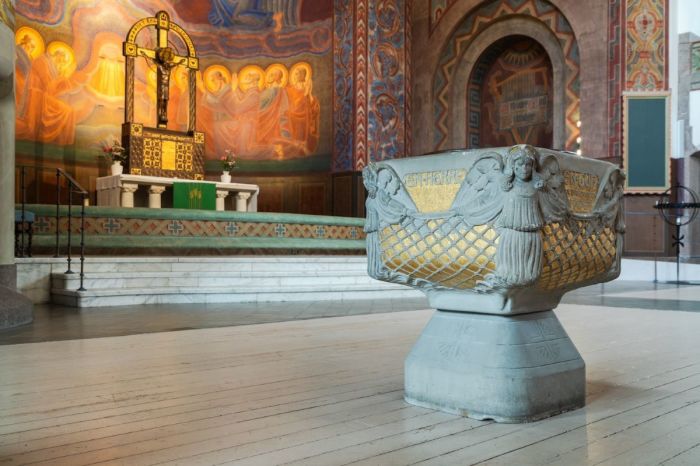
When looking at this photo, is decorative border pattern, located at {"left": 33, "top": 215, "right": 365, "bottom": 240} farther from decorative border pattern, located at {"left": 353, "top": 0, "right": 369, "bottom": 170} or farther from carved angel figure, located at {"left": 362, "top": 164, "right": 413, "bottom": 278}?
carved angel figure, located at {"left": 362, "top": 164, "right": 413, "bottom": 278}

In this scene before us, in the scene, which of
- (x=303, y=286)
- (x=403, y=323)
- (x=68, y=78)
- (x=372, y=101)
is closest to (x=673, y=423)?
(x=403, y=323)

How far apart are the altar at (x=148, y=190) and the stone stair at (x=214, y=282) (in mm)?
3802

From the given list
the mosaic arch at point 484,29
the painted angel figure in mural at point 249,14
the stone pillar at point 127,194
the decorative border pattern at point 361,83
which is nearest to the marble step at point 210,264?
the stone pillar at point 127,194

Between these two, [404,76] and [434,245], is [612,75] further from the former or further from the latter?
[434,245]

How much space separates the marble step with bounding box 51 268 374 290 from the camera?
6387mm

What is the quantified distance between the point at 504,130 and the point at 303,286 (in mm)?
8596

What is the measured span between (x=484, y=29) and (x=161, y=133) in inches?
274

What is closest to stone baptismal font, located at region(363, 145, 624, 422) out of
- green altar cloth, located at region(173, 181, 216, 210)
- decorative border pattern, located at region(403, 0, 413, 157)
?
green altar cloth, located at region(173, 181, 216, 210)

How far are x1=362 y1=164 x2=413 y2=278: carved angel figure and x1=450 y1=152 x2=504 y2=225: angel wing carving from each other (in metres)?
0.22

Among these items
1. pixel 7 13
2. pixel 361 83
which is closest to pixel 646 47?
pixel 361 83

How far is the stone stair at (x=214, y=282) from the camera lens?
20.3 ft

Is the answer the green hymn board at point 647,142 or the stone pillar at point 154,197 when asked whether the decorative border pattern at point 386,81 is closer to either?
the stone pillar at point 154,197

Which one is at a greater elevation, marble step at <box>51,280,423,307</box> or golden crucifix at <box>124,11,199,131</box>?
golden crucifix at <box>124,11,199,131</box>

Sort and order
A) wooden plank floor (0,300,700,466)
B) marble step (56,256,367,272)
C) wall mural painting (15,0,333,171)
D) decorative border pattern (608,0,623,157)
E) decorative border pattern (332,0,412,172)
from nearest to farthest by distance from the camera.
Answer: wooden plank floor (0,300,700,466)
marble step (56,256,367,272)
decorative border pattern (608,0,623,157)
wall mural painting (15,0,333,171)
decorative border pattern (332,0,412,172)
